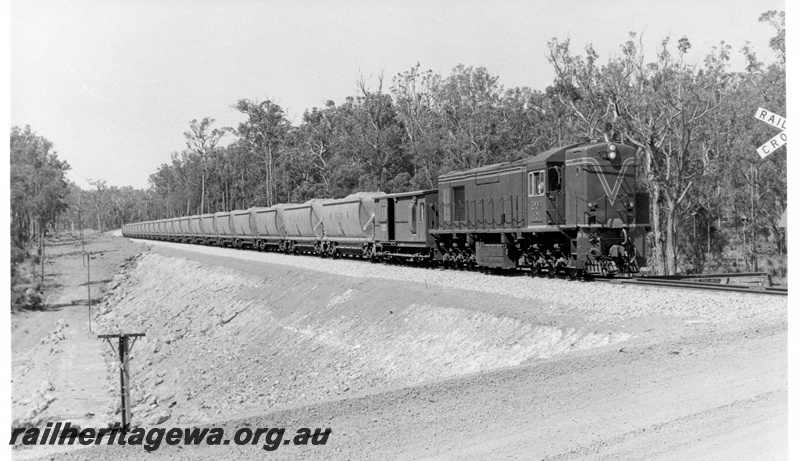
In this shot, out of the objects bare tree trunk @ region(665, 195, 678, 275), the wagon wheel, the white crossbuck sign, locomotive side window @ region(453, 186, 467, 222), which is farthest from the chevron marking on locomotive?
bare tree trunk @ region(665, 195, 678, 275)

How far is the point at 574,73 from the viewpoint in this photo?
46.3 metres

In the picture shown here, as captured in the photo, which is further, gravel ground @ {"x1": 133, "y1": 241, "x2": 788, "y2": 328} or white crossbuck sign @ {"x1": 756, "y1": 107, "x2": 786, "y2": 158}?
gravel ground @ {"x1": 133, "y1": 241, "x2": 788, "y2": 328}

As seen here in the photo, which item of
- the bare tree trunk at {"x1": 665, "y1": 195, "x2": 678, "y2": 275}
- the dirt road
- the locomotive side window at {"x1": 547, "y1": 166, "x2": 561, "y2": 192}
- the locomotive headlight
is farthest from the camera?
the bare tree trunk at {"x1": 665, "y1": 195, "x2": 678, "y2": 275}

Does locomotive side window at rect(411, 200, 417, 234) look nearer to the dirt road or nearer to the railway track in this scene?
the dirt road

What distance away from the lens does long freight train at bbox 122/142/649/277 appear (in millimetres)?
19406

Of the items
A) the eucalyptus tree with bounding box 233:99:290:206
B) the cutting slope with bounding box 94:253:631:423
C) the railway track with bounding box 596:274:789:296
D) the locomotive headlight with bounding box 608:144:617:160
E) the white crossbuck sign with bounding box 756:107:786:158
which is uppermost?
the eucalyptus tree with bounding box 233:99:290:206

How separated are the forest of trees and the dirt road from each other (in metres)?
7.06

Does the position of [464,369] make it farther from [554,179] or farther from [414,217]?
[414,217]

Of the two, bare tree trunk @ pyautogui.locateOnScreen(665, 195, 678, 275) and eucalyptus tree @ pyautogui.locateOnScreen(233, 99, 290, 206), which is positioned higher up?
eucalyptus tree @ pyautogui.locateOnScreen(233, 99, 290, 206)

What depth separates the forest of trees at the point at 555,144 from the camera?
4162 cm

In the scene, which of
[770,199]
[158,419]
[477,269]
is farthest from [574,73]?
[158,419]

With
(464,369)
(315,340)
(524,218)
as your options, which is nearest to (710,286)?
(524,218)

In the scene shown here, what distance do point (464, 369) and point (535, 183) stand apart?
8526 mm

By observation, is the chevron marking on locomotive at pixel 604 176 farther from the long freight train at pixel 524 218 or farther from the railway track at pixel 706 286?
the railway track at pixel 706 286
